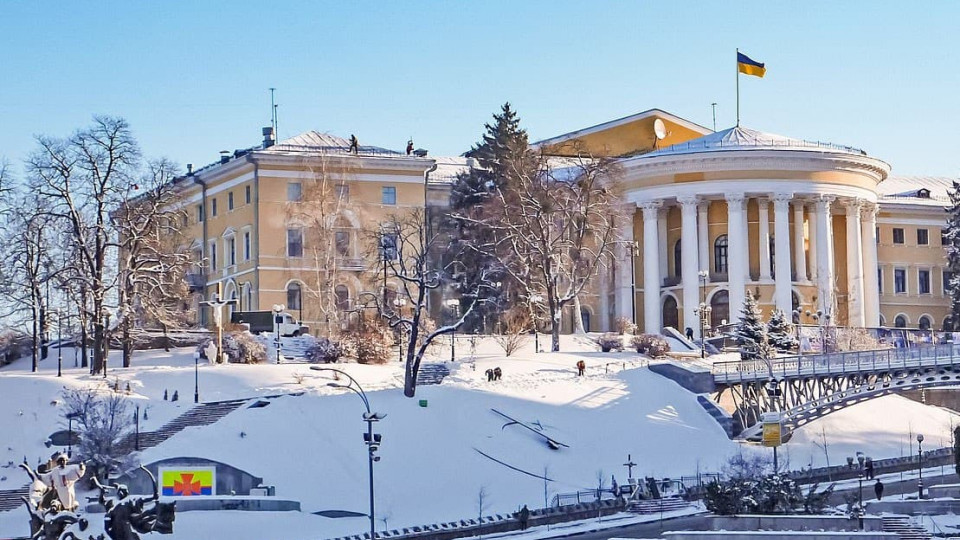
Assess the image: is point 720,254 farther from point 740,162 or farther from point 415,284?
point 415,284

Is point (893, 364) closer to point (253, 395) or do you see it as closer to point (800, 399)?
point (800, 399)

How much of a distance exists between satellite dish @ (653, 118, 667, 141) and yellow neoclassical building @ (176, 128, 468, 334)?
687 inches

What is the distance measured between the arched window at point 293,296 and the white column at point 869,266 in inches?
1230

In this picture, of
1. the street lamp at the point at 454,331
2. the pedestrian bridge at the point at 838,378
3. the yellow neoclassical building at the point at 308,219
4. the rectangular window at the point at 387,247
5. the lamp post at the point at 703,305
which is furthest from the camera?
the yellow neoclassical building at the point at 308,219

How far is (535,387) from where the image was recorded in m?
71.1

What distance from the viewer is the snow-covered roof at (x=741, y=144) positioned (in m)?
94.8

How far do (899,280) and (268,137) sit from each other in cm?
4176

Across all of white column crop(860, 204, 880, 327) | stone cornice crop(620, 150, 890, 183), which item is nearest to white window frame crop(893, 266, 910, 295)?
white column crop(860, 204, 880, 327)

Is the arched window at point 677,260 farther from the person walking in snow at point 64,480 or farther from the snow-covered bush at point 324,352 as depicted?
the person walking in snow at point 64,480

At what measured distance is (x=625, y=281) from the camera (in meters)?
96.6

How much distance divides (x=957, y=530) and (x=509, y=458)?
2264 centimetres

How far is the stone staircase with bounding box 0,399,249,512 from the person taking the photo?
59.3 m

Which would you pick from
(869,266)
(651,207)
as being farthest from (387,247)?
(869,266)

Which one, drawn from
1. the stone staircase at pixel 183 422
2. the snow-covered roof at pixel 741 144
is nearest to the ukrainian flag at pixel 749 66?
the snow-covered roof at pixel 741 144
